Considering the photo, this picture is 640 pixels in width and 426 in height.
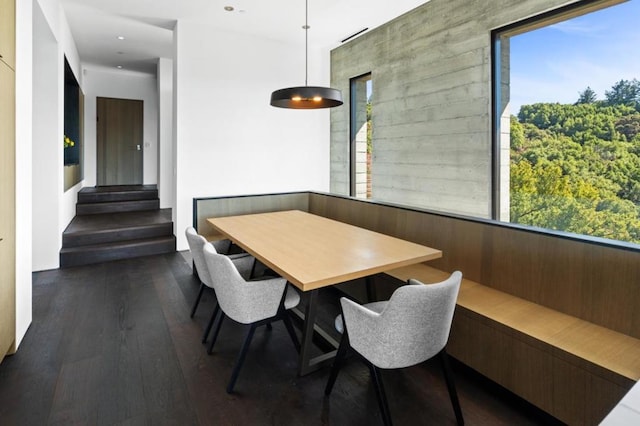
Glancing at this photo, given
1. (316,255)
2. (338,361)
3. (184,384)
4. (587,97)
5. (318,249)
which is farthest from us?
(587,97)

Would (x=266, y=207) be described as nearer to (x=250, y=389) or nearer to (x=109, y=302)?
(x=109, y=302)

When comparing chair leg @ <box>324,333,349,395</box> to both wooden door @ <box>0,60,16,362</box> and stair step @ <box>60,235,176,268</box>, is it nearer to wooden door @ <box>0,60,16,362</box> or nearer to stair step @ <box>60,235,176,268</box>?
→ wooden door @ <box>0,60,16,362</box>

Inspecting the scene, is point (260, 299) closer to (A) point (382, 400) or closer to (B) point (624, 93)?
(A) point (382, 400)

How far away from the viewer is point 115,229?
5.12 m

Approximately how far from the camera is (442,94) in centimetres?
438

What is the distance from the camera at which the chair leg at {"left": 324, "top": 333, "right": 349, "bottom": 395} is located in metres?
1.92

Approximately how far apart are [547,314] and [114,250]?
488 cm

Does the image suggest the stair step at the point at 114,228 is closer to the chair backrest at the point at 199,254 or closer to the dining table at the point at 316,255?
the dining table at the point at 316,255

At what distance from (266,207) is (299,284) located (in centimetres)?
279

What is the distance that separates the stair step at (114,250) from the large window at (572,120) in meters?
4.39

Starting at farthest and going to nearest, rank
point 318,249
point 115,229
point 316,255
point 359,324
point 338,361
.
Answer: point 115,229, point 318,249, point 316,255, point 338,361, point 359,324

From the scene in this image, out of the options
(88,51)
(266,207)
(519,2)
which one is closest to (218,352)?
(266,207)

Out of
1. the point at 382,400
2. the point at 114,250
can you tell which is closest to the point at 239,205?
the point at 114,250

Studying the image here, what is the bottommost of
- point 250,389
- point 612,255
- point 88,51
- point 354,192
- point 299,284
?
point 250,389
